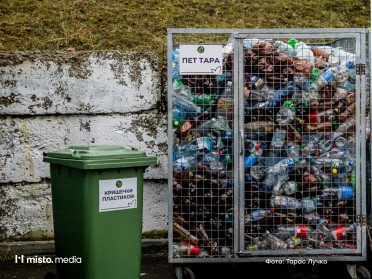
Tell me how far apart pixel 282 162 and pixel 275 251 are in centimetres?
71

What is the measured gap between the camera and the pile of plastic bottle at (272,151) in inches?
192

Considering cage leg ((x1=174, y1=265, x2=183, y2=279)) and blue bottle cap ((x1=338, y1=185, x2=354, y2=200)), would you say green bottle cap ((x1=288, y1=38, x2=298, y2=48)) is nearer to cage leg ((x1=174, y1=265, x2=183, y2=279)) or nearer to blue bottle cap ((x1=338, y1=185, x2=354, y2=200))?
blue bottle cap ((x1=338, y1=185, x2=354, y2=200))

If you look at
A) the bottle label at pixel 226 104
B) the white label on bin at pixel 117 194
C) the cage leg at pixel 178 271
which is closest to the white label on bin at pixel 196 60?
the bottle label at pixel 226 104

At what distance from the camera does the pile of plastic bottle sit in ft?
16.0

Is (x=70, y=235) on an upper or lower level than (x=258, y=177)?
lower

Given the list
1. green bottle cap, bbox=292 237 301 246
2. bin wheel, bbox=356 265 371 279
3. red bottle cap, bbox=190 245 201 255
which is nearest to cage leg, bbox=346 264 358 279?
bin wheel, bbox=356 265 371 279

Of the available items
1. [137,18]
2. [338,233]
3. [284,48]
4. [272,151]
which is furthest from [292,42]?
[137,18]

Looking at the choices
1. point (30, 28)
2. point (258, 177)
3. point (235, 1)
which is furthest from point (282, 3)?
point (258, 177)

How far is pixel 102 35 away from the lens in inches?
271

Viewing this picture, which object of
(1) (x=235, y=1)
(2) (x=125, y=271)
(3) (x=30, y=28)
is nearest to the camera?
(2) (x=125, y=271)

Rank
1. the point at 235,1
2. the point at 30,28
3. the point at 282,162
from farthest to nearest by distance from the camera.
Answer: the point at 235,1, the point at 30,28, the point at 282,162

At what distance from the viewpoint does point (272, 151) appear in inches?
192

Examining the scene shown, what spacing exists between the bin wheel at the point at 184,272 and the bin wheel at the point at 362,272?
1354mm

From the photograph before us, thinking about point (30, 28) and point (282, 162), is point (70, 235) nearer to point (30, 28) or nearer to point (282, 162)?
point (282, 162)
